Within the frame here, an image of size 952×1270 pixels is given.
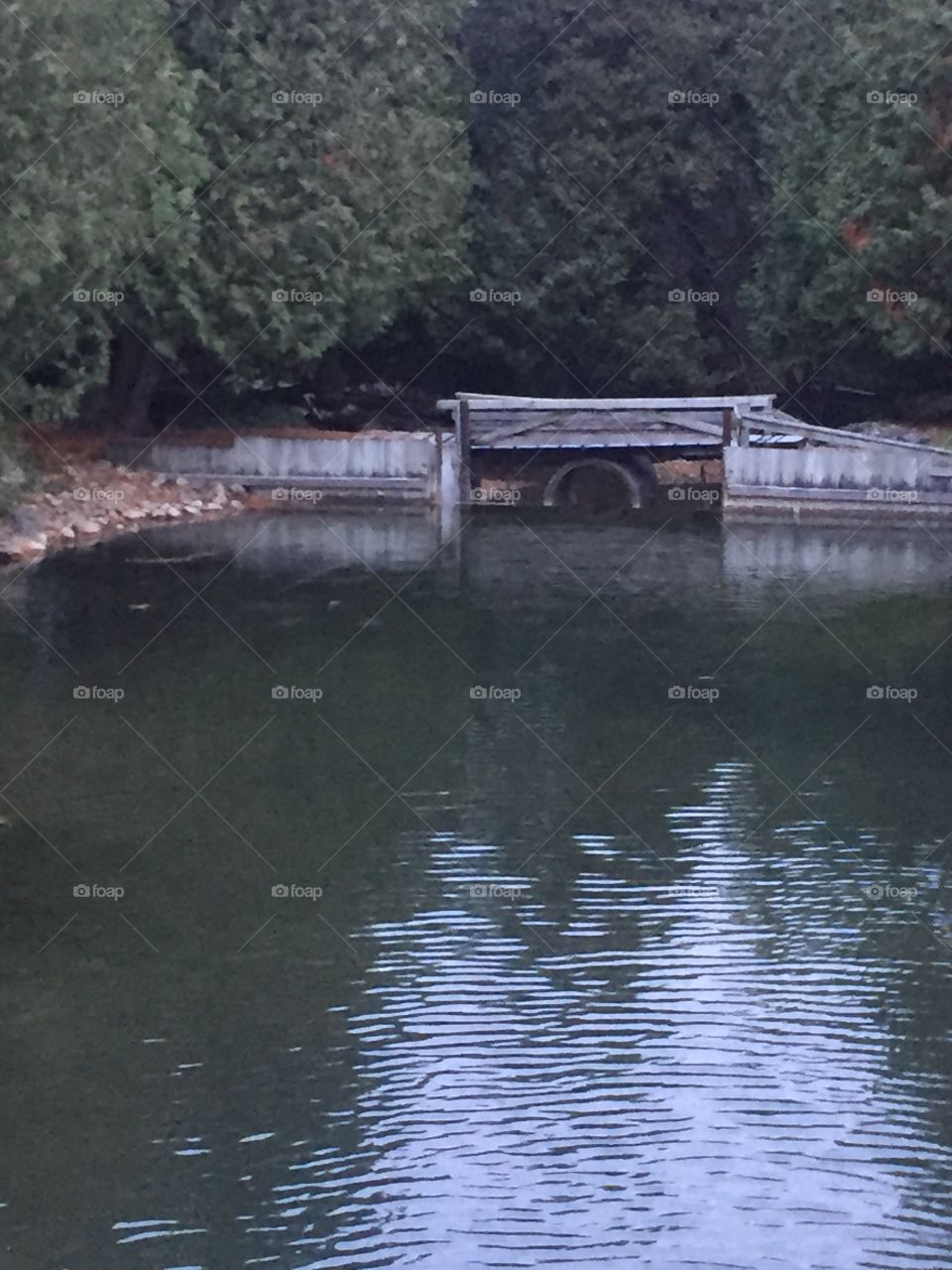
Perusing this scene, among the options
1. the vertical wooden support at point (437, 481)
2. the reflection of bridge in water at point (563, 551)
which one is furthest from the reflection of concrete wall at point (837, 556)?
the vertical wooden support at point (437, 481)

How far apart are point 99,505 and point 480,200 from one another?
573 inches

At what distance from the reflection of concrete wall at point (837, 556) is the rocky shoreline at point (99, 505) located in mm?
10087

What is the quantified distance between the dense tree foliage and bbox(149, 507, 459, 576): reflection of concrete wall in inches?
135

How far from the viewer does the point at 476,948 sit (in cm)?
1096

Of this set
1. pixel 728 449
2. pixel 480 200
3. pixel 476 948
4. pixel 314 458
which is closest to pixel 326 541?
pixel 314 458

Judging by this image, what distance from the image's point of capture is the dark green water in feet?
25.9

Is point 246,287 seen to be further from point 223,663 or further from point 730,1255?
point 730,1255

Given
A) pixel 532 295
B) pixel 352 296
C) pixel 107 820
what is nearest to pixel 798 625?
pixel 107 820

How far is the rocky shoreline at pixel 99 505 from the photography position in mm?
27703

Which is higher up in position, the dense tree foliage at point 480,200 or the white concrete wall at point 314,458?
the dense tree foliage at point 480,200

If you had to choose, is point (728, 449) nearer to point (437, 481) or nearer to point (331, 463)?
point (437, 481)

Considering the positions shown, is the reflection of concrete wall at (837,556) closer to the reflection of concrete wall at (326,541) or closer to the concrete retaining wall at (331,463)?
the reflection of concrete wall at (326,541)

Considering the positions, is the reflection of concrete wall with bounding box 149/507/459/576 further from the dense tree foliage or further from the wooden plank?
the dense tree foliage

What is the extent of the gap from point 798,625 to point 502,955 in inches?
455
